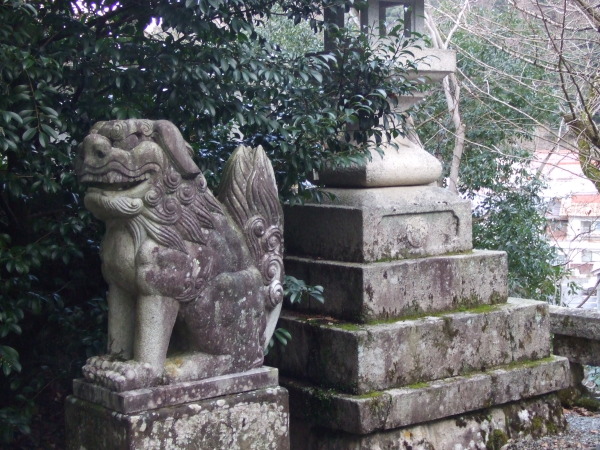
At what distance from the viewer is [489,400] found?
507 cm

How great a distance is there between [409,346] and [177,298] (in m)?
1.68

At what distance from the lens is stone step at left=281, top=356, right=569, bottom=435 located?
180 inches

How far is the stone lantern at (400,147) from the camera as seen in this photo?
5176 mm

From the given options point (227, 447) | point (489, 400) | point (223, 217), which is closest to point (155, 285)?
point (223, 217)

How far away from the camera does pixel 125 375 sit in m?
3.55

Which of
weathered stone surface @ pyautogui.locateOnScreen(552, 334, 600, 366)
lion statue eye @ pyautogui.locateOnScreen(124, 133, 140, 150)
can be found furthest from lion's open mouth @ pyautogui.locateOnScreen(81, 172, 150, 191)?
weathered stone surface @ pyautogui.locateOnScreen(552, 334, 600, 366)

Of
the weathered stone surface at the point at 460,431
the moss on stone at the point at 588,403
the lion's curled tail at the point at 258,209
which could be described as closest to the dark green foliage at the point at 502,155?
the moss on stone at the point at 588,403

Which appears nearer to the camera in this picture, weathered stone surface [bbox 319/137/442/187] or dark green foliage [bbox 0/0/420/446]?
dark green foliage [bbox 0/0/420/446]

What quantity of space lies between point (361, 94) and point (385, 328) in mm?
1408

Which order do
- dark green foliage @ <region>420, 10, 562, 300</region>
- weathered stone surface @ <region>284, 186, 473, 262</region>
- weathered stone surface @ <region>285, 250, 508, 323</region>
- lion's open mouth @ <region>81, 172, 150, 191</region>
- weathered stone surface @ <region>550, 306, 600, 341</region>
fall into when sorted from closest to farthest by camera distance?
1. lion's open mouth @ <region>81, 172, 150, 191</region>
2. weathered stone surface @ <region>285, 250, 508, 323</region>
3. weathered stone surface @ <region>284, 186, 473, 262</region>
4. weathered stone surface @ <region>550, 306, 600, 341</region>
5. dark green foliage @ <region>420, 10, 562, 300</region>

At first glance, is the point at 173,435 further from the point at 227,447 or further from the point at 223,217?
the point at 223,217

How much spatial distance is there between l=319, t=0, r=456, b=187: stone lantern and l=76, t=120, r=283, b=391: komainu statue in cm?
123

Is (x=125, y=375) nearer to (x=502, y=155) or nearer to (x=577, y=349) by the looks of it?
(x=577, y=349)

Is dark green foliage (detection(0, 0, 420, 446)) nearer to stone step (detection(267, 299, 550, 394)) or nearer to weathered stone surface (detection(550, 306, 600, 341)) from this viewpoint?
stone step (detection(267, 299, 550, 394))
